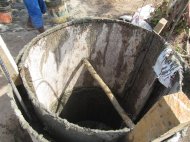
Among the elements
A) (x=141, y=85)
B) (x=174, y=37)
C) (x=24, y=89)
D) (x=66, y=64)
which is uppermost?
(x=24, y=89)

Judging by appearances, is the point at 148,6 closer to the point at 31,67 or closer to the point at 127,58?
the point at 127,58

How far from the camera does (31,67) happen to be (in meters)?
3.28

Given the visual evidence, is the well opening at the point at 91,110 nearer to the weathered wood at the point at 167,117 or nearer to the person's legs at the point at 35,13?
the person's legs at the point at 35,13

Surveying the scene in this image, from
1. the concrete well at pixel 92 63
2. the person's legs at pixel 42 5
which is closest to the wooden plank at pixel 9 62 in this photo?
the concrete well at pixel 92 63

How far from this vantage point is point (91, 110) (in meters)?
4.55

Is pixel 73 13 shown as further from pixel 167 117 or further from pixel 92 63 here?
pixel 167 117

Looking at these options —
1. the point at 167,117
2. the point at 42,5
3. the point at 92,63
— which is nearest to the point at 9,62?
the point at 92,63

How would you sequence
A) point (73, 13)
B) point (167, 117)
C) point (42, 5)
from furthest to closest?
point (73, 13)
point (42, 5)
point (167, 117)

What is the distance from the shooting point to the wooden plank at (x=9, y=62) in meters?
2.90

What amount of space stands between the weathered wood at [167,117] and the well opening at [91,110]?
2.10 m

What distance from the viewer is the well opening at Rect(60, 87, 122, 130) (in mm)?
4266

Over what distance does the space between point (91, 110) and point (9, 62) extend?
1904 mm

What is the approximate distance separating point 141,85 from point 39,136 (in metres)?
1.71

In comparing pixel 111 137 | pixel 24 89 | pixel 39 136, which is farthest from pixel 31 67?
pixel 111 137
